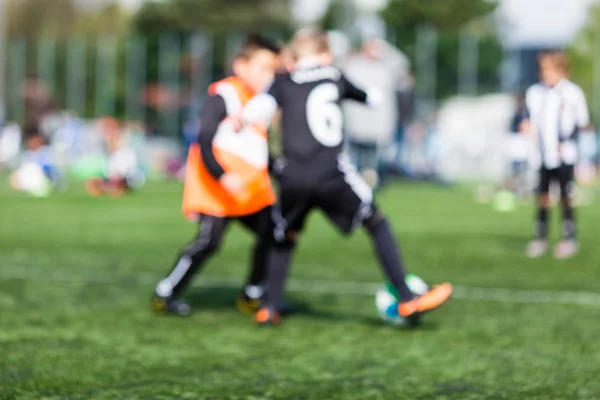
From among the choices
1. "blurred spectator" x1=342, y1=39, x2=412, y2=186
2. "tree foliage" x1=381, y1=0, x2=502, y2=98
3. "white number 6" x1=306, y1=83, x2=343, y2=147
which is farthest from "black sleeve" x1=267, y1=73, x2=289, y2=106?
"tree foliage" x1=381, y1=0, x2=502, y2=98

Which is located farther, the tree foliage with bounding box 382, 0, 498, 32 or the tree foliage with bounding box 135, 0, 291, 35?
the tree foliage with bounding box 135, 0, 291, 35

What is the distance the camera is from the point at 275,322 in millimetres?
6418

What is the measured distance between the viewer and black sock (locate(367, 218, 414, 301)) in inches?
244

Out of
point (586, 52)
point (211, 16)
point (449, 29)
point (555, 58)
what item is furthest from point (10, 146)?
point (211, 16)

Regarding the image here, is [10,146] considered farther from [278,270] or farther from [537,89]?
[278,270]

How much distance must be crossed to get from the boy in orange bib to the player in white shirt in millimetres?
4459

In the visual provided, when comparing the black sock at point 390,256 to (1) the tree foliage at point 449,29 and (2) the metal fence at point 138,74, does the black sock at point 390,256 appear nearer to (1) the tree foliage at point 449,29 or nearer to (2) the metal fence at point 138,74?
(1) the tree foliage at point 449,29

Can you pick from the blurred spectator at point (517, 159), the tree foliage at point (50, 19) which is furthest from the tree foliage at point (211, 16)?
the blurred spectator at point (517, 159)

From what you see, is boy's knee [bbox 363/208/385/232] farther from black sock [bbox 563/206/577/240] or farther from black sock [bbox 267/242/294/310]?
black sock [bbox 563/206/577/240]

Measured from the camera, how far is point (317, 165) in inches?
246

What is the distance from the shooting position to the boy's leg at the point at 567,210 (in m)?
10.7

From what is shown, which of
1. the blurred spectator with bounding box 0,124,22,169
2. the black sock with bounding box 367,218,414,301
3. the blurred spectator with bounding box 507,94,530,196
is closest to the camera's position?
the black sock with bounding box 367,218,414,301

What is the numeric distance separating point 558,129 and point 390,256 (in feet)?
16.2

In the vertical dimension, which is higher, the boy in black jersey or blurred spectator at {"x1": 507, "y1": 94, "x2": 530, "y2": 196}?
the boy in black jersey
